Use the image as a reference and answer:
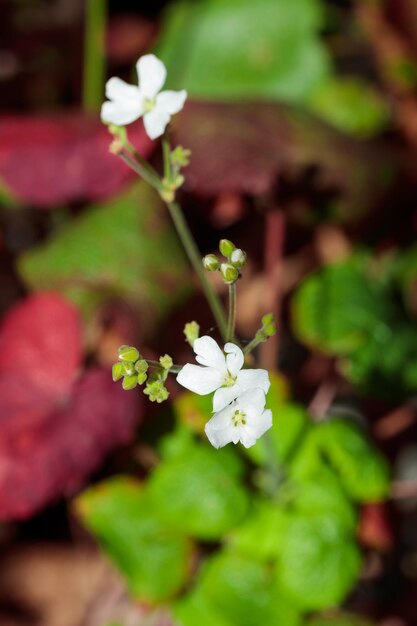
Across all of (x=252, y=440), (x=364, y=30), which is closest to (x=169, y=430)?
(x=252, y=440)

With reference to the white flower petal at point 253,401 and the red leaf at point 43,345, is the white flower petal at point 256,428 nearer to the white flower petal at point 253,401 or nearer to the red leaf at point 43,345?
the white flower petal at point 253,401

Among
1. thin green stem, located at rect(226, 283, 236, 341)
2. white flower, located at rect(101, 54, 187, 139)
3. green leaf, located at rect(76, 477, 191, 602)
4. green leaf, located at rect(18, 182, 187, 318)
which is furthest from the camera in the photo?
green leaf, located at rect(18, 182, 187, 318)

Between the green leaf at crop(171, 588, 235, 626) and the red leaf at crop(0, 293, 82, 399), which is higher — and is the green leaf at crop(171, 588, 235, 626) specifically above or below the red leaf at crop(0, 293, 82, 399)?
below

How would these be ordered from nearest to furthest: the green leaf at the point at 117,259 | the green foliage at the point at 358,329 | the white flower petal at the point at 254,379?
the white flower petal at the point at 254,379 < the green foliage at the point at 358,329 < the green leaf at the point at 117,259

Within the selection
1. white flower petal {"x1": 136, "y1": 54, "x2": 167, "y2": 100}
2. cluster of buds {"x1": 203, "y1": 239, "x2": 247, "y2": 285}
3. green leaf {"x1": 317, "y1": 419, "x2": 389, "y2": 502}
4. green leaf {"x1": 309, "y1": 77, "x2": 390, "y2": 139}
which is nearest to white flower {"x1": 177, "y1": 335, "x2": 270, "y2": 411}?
cluster of buds {"x1": 203, "y1": 239, "x2": 247, "y2": 285}

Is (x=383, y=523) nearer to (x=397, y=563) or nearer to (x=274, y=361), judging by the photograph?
(x=397, y=563)

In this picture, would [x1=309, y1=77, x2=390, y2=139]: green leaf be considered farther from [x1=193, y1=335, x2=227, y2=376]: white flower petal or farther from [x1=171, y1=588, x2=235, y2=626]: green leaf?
[x1=193, y1=335, x2=227, y2=376]: white flower petal

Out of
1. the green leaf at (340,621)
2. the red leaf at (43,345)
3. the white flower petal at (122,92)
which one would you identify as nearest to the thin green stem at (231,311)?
the white flower petal at (122,92)
